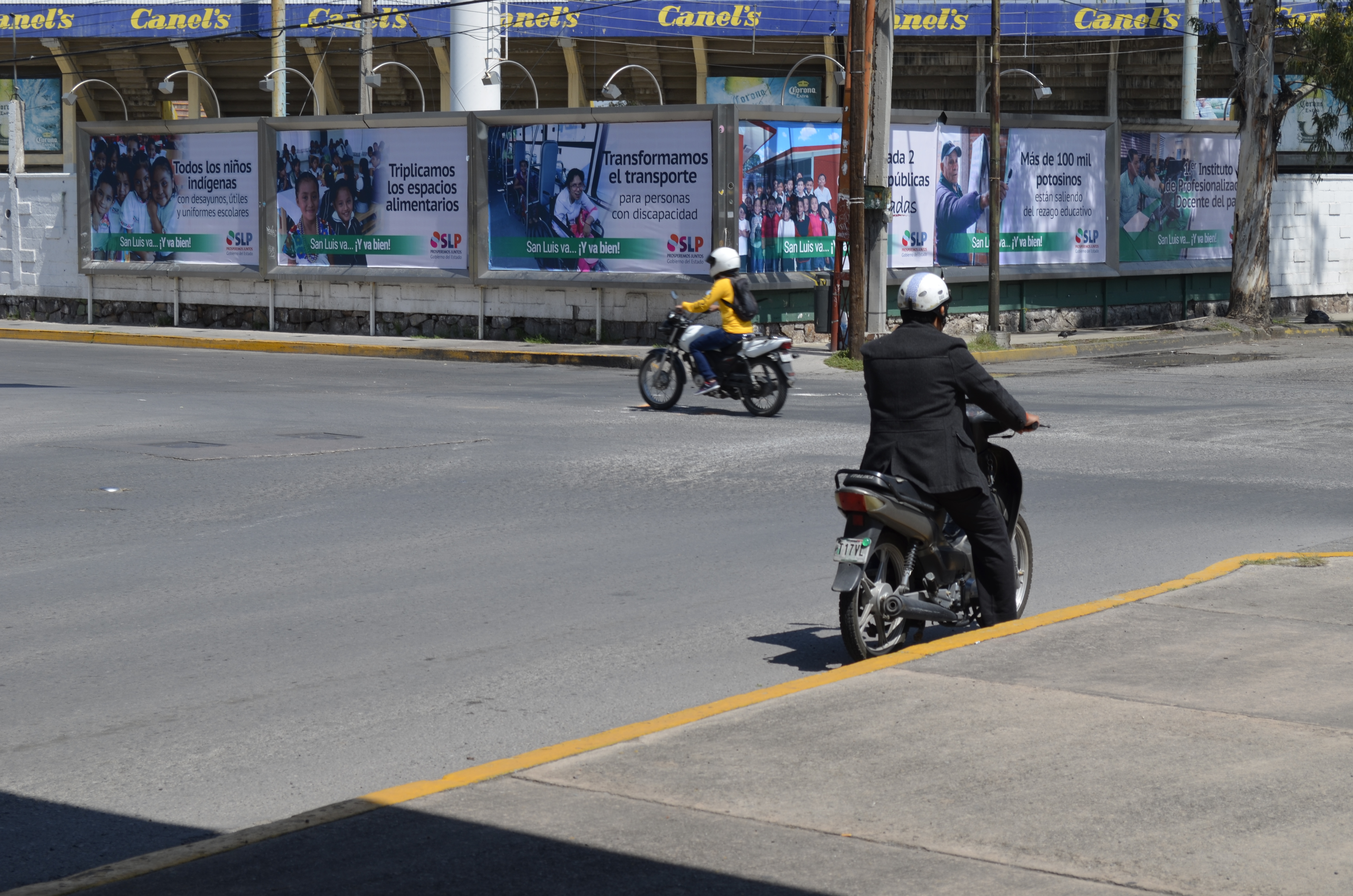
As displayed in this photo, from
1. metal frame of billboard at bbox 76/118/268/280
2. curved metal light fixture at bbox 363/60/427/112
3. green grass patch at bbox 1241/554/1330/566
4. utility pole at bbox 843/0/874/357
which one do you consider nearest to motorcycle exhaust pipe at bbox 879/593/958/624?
green grass patch at bbox 1241/554/1330/566

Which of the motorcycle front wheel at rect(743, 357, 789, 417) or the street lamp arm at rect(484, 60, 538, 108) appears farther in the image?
the street lamp arm at rect(484, 60, 538, 108)

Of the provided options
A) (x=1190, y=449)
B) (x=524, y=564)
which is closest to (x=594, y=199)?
(x=1190, y=449)

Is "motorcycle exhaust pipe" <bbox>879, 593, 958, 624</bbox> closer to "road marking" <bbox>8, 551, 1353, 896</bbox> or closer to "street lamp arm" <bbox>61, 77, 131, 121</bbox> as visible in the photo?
"road marking" <bbox>8, 551, 1353, 896</bbox>

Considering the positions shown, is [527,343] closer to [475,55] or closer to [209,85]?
[475,55]

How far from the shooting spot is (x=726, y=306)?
57.4ft

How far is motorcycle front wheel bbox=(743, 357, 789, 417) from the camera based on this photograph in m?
17.1

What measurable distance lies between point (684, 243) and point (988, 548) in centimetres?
1948

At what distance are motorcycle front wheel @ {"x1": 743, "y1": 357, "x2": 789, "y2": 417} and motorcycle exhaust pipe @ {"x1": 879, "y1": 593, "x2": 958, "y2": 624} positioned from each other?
9801mm

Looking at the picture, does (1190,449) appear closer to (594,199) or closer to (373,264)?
(594,199)

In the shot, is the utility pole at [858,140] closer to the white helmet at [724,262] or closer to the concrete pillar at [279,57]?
the white helmet at [724,262]

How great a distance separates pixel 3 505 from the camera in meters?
11.1

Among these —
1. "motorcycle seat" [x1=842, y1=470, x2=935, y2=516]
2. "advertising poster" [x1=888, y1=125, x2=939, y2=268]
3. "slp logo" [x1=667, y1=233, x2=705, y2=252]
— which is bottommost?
"motorcycle seat" [x1=842, y1=470, x2=935, y2=516]

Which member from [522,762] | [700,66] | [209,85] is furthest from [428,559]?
[209,85]

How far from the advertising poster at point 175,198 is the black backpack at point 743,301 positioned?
15526 mm
